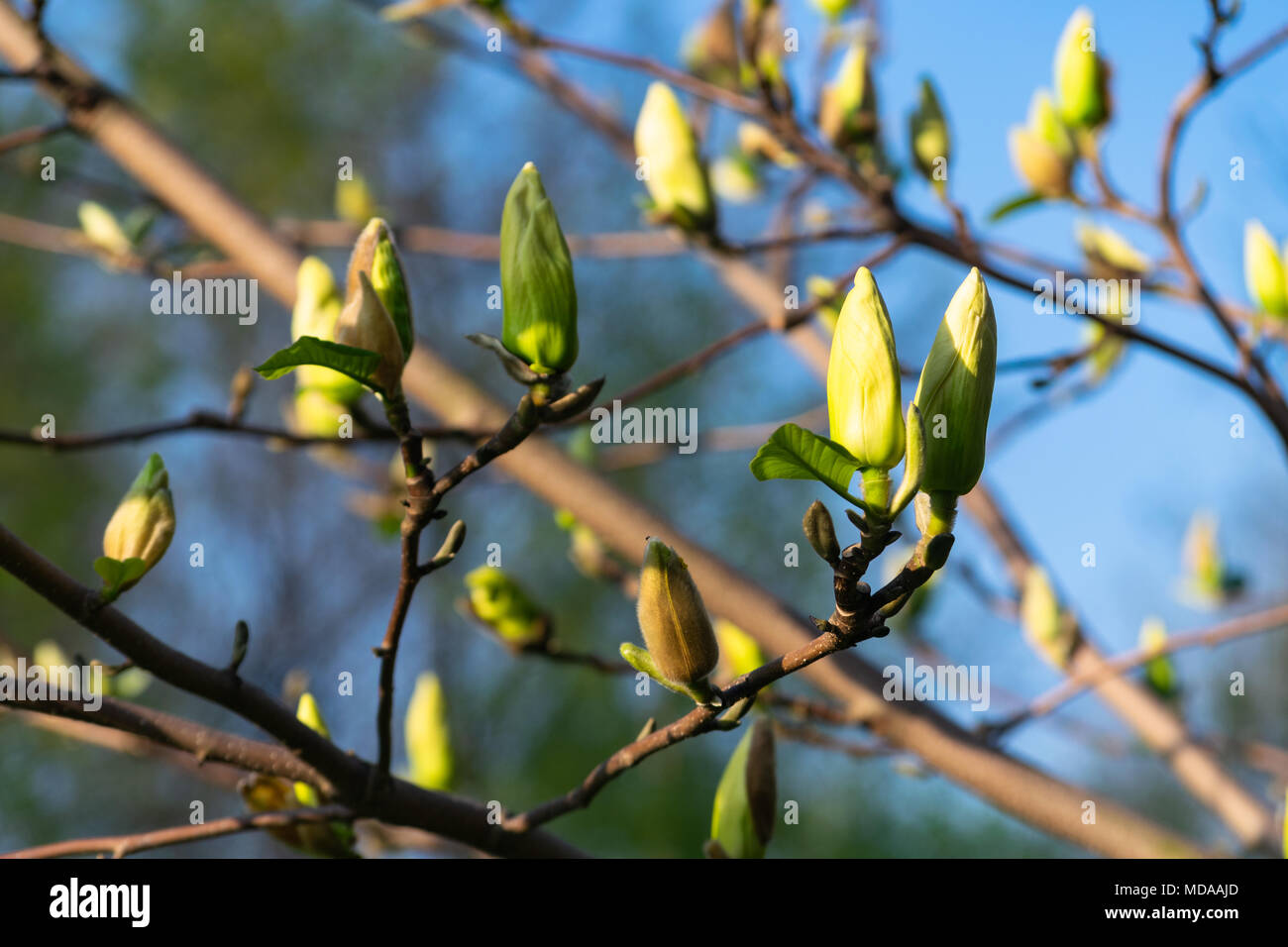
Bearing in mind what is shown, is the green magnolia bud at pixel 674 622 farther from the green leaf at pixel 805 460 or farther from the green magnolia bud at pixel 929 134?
the green magnolia bud at pixel 929 134

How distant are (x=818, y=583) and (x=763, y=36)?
2956 mm

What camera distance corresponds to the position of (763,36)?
62 cm

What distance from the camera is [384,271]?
0.27 meters

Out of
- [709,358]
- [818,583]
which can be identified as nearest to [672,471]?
[818,583]

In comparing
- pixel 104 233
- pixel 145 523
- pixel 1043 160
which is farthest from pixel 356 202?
pixel 145 523

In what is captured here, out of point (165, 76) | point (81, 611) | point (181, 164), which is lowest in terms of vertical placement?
point (81, 611)

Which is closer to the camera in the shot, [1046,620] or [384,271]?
[384,271]

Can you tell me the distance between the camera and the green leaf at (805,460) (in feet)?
0.73

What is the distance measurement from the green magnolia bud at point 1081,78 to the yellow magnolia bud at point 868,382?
415 millimetres

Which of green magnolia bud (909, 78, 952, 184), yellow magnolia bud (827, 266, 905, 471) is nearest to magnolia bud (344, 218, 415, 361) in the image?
yellow magnolia bud (827, 266, 905, 471)

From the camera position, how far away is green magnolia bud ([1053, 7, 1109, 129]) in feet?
1.82

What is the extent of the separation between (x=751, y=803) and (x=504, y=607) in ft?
0.72

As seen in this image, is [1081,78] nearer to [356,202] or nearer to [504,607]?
[504,607]
